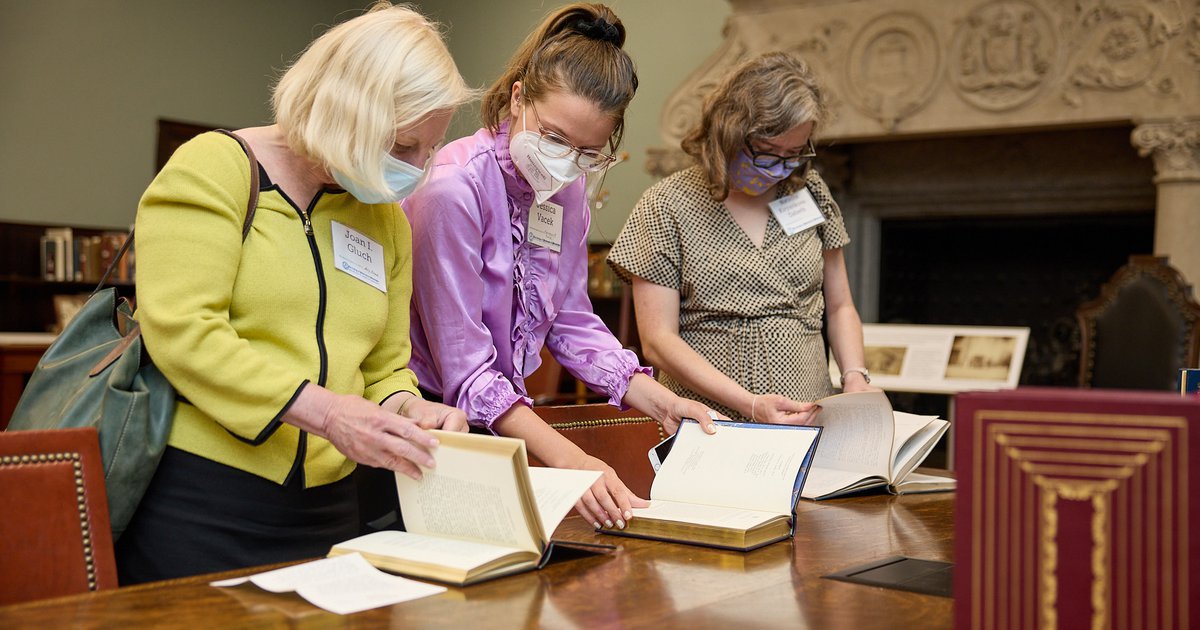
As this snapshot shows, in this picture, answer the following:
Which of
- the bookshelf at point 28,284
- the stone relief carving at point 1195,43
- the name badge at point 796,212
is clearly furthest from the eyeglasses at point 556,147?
the bookshelf at point 28,284

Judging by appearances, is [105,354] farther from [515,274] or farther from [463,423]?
[515,274]

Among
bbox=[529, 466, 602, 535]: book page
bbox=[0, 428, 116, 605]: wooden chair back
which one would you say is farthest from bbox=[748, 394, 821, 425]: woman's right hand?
bbox=[0, 428, 116, 605]: wooden chair back

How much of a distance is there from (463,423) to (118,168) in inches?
269

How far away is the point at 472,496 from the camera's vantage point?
1256 mm

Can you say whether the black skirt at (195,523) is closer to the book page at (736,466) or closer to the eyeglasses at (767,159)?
the book page at (736,466)

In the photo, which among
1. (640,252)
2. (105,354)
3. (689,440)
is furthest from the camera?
(640,252)

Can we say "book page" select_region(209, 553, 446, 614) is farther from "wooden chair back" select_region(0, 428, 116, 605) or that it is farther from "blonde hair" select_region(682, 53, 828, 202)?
"blonde hair" select_region(682, 53, 828, 202)

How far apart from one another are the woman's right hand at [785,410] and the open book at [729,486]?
27 cm

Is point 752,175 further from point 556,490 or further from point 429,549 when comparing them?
point 429,549

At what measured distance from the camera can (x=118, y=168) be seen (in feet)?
24.5

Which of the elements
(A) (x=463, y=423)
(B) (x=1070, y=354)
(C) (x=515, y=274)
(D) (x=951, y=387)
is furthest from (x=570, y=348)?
(B) (x=1070, y=354)

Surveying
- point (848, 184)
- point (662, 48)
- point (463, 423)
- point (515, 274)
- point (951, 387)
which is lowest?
point (951, 387)

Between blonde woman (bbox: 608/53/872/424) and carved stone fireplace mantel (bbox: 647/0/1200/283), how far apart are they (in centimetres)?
294

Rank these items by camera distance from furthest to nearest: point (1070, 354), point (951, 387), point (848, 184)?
point (848, 184), point (1070, 354), point (951, 387)
